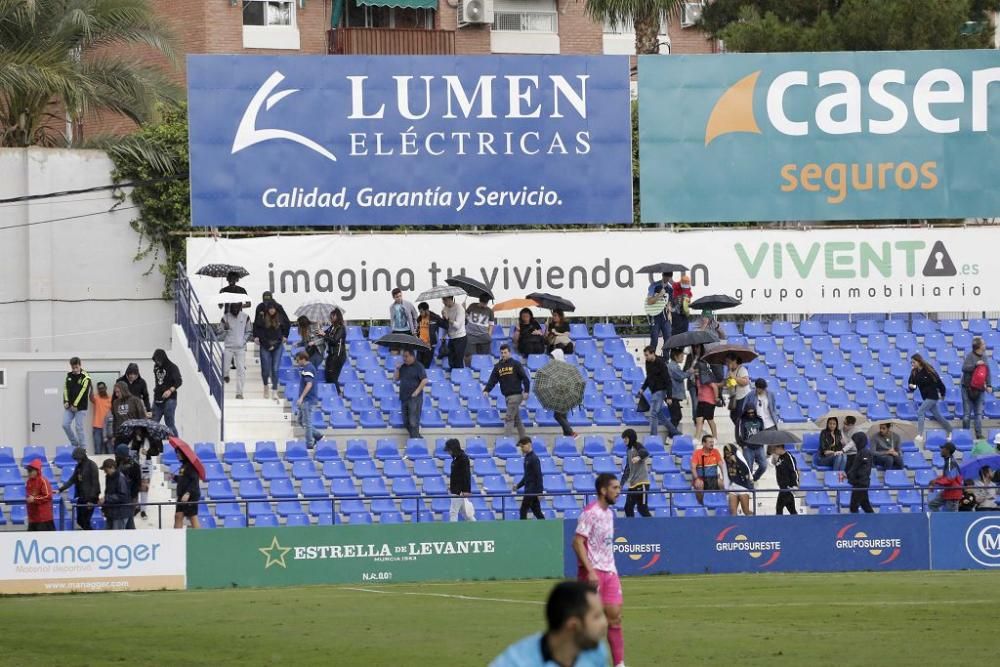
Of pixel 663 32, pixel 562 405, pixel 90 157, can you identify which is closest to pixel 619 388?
pixel 562 405

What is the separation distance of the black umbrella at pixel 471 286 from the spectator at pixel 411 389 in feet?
10.8

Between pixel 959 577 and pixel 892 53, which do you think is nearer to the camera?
pixel 959 577

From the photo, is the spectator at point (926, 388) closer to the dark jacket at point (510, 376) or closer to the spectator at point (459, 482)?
the dark jacket at point (510, 376)

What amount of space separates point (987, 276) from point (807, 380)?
5197 millimetres

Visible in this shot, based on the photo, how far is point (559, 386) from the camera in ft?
97.4

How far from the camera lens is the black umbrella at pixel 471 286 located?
32500 mm

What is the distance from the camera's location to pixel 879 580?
23766 millimetres

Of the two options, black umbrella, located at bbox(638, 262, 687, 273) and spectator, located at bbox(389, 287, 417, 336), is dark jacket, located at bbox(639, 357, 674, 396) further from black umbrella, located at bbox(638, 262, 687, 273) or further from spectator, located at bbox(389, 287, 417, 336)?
spectator, located at bbox(389, 287, 417, 336)

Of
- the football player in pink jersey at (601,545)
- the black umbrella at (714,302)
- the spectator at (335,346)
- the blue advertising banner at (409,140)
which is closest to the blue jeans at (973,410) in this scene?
the black umbrella at (714,302)

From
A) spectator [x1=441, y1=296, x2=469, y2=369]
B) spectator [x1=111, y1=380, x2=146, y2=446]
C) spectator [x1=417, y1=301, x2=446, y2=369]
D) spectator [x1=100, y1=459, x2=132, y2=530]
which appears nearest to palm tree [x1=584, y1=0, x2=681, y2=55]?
spectator [x1=441, y1=296, x2=469, y2=369]

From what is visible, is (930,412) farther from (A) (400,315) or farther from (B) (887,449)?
(A) (400,315)

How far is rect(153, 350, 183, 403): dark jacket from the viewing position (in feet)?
94.1

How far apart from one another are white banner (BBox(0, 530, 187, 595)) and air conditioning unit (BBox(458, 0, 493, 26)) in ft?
97.5

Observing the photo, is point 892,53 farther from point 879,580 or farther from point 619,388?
point 879,580
